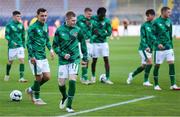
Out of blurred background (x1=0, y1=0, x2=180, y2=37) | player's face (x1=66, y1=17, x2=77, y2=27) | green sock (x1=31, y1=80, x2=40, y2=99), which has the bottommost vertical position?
green sock (x1=31, y1=80, x2=40, y2=99)

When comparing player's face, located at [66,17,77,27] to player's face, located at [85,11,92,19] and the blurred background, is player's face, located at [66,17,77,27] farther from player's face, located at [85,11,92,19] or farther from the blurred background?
the blurred background

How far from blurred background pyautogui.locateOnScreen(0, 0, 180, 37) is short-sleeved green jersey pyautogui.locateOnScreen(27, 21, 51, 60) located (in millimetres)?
36241

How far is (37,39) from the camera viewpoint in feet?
48.6

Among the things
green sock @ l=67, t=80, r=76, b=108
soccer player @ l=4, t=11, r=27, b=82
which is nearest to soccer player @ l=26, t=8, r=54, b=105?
green sock @ l=67, t=80, r=76, b=108

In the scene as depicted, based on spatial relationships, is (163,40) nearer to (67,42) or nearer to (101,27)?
(101,27)

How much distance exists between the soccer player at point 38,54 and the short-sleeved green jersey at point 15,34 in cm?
529

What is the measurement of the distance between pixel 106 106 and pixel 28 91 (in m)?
2.10

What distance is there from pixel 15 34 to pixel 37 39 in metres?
5.45

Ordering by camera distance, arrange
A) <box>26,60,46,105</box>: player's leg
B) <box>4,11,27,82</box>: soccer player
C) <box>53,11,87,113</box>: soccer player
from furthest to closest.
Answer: <box>4,11,27,82</box>: soccer player → <box>26,60,46,105</box>: player's leg → <box>53,11,87,113</box>: soccer player

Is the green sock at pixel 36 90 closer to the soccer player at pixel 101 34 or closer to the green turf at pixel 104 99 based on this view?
the green turf at pixel 104 99

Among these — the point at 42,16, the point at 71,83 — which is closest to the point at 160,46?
the point at 42,16

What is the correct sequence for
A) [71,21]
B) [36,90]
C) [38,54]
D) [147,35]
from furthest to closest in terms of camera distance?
[147,35], [38,54], [36,90], [71,21]

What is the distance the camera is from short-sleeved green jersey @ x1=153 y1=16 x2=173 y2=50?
17.1 metres

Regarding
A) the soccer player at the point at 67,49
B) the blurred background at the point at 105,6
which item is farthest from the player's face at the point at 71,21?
the blurred background at the point at 105,6
